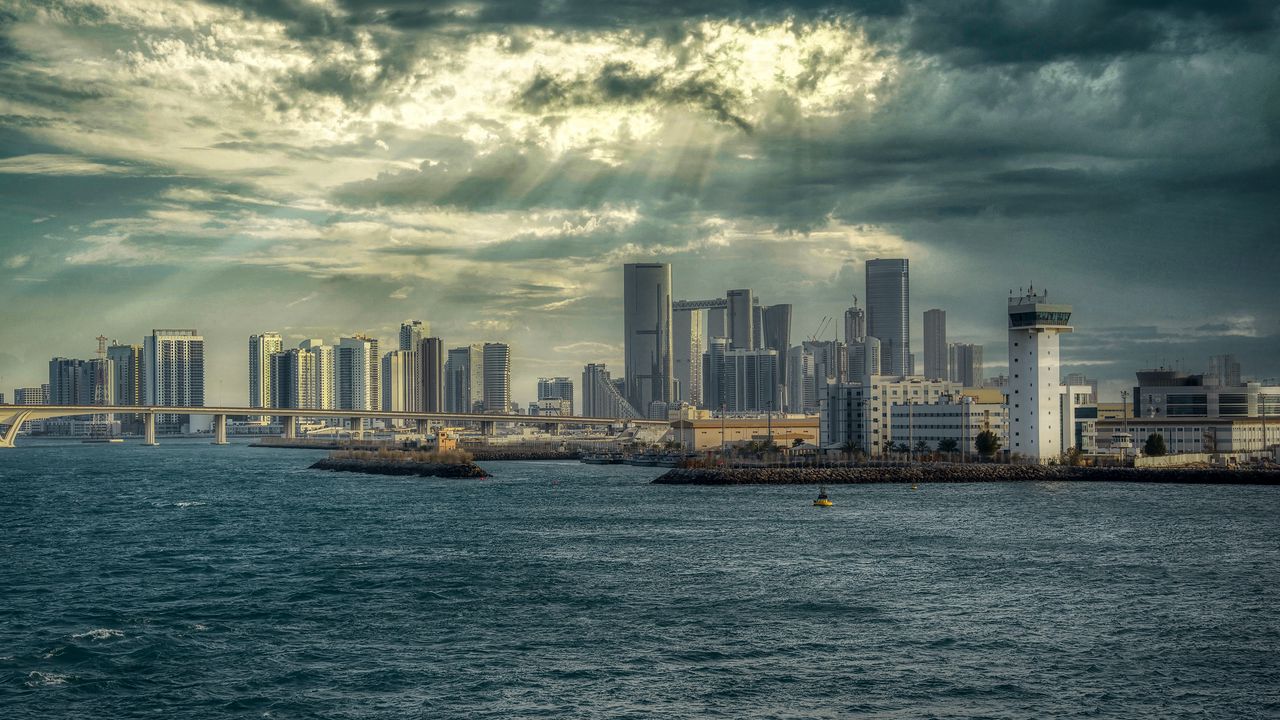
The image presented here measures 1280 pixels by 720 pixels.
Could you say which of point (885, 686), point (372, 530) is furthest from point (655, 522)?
point (885, 686)

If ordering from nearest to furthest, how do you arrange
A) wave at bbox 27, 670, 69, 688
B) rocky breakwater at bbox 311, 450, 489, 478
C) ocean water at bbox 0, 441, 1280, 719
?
ocean water at bbox 0, 441, 1280, 719
wave at bbox 27, 670, 69, 688
rocky breakwater at bbox 311, 450, 489, 478

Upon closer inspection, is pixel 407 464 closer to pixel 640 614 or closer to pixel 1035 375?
pixel 1035 375

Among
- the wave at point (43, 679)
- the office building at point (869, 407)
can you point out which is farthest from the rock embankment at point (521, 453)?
the wave at point (43, 679)

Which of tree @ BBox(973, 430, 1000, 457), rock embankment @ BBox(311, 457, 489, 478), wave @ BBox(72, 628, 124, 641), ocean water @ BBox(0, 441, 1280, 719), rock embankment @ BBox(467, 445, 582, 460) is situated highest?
tree @ BBox(973, 430, 1000, 457)

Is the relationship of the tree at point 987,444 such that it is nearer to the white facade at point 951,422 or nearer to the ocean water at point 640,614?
the white facade at point 951,422

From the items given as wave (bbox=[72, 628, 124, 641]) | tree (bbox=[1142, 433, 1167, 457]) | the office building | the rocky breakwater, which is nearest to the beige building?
the office building

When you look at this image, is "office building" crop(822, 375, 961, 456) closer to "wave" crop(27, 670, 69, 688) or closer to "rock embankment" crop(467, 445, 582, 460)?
"rock embankment" crop(467, 445, 582, 460)

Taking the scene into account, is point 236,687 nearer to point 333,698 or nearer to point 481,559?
point 333,698

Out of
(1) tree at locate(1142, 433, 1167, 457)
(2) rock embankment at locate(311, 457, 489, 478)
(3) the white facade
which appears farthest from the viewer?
(3) the white facade
